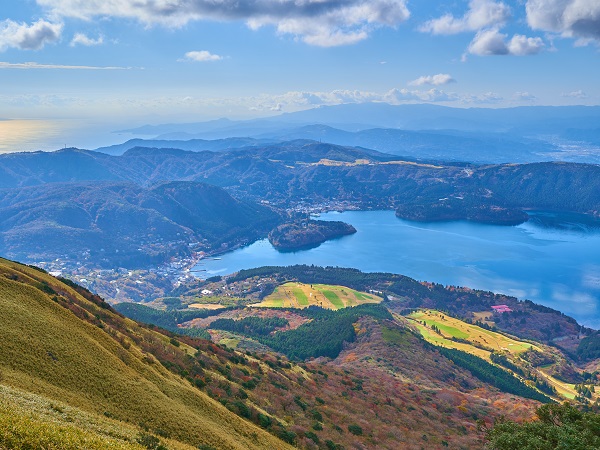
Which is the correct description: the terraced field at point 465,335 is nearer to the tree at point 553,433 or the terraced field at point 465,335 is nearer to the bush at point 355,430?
the tree at point 553,433

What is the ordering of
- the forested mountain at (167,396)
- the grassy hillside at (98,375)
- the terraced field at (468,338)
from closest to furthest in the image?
the forested mountain at (167,396) < the grassy hillside at (98,375) < the terraced field at (468,338)

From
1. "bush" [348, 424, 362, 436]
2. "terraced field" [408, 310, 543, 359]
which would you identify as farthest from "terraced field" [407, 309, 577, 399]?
"bush" [348, 424, 362, 436]

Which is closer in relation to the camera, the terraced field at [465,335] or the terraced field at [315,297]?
the terraced field at [465,335]

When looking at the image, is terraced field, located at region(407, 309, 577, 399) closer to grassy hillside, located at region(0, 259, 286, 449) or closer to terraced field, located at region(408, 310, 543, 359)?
terraced field, located at region(408, 310, 543, 359)

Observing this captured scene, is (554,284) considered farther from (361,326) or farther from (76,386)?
(76,386)

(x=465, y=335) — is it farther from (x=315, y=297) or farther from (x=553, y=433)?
(x=553, y=433)

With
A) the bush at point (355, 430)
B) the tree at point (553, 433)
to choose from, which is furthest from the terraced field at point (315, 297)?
the tree at point (553, 433)
